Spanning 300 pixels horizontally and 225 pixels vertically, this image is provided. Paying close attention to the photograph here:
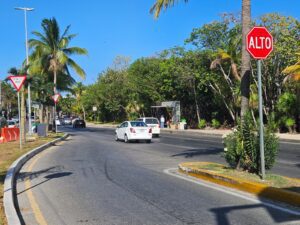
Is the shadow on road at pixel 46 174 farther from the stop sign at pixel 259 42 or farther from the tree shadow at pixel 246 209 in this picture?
the stop sign at pixel 259 42

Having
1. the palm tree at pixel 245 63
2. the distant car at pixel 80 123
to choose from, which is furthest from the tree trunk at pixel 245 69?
the distant car at pixel 80 123

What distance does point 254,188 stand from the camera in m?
8.80

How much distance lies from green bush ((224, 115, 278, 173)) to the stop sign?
1.70m

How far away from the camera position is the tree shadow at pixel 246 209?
22.3 feet

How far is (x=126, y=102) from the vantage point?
67625 mm

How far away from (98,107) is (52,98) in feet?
154

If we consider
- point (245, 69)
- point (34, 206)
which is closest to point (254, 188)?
point (245, 69)

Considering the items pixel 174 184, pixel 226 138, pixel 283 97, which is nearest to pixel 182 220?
pixel 174 184

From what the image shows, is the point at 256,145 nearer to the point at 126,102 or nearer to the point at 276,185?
the point at 276,185

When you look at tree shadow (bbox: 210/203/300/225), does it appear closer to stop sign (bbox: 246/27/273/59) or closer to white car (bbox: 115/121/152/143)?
stop sign (bbox: 246/27/273/59)

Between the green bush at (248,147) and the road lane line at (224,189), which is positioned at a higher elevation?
the green bush at (248,147)

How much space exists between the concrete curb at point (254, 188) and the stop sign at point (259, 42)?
109 inches

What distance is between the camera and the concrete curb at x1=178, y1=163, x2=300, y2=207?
7891mm

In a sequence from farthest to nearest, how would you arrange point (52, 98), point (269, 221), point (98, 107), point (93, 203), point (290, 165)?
point (98, 107) → point (52, 98) → point (290, 165) → point (93, 203) → point (269, 221)
